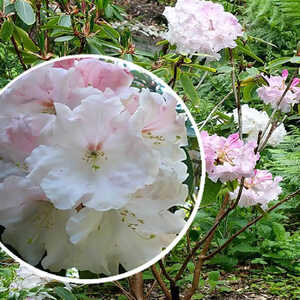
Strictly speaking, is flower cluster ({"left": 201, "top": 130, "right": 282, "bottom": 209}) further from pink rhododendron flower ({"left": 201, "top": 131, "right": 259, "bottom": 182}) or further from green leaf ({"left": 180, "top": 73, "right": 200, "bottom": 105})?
green leaf ({"left": 180, "top": 73, "right": 200, "bottom": 105})

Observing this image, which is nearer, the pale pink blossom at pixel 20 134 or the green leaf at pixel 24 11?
the pale pink blossom at pixel 20 134

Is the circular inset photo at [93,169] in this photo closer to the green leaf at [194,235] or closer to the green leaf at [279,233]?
the green leaf at [194,235]

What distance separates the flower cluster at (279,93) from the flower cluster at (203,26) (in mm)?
155

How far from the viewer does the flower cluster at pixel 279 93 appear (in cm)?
118

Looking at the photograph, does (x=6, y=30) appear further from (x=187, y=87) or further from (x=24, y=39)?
(x=187, y=87)

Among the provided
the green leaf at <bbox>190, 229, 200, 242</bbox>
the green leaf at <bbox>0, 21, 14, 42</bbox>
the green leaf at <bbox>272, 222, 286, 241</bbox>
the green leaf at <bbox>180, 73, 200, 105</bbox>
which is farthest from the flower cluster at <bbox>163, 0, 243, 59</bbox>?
the green leaf at <bbox>272, 222, 286, 241</bbox>

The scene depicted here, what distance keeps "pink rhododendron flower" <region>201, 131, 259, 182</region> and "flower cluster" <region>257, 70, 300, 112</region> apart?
0.90 feet

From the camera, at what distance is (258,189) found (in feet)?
3.69

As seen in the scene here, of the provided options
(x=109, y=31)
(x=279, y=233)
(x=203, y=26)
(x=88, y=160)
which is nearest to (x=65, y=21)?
(x=109, y=31)

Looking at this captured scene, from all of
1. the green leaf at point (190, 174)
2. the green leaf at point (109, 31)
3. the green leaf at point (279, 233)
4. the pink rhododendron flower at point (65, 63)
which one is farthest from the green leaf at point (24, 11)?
the green leaf at point (279, 233)

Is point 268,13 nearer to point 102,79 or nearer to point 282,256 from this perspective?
point 282,256

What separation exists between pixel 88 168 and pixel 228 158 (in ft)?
1.21

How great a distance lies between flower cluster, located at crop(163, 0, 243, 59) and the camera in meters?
1.07

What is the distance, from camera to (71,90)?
0.68 metres
